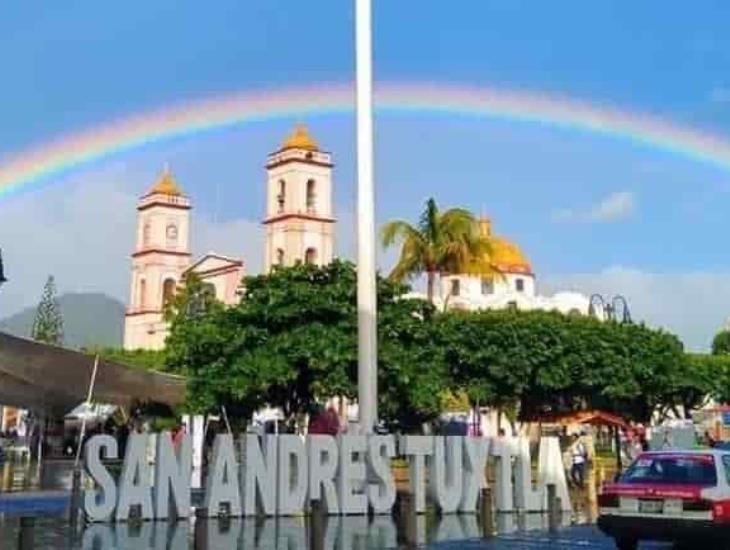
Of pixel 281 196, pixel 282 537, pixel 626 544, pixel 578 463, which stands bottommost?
pixel 626 544

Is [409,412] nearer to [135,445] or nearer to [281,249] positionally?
[135,445]

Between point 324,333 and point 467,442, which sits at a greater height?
point 324,333

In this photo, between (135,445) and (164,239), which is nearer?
(135,445)

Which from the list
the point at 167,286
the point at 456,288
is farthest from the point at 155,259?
the point at 456,288

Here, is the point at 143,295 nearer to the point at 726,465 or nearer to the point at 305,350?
the point at 305,350

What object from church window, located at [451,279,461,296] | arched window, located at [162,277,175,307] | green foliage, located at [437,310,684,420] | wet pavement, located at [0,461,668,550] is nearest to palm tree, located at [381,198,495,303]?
green foliage, located at [437,310,684,420]

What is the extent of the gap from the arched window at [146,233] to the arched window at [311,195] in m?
19.4

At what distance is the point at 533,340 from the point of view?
48.1 meters

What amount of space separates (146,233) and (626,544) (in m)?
93.3

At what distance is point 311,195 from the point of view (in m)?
92.4

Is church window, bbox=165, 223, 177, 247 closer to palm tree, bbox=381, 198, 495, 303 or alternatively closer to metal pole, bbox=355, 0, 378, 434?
palm tree, bbox=381, 198, 495, 303

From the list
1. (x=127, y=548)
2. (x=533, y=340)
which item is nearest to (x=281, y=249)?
(x=533, y=340)

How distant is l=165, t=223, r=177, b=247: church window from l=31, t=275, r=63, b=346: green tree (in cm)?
1135

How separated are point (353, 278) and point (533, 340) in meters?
17.5
